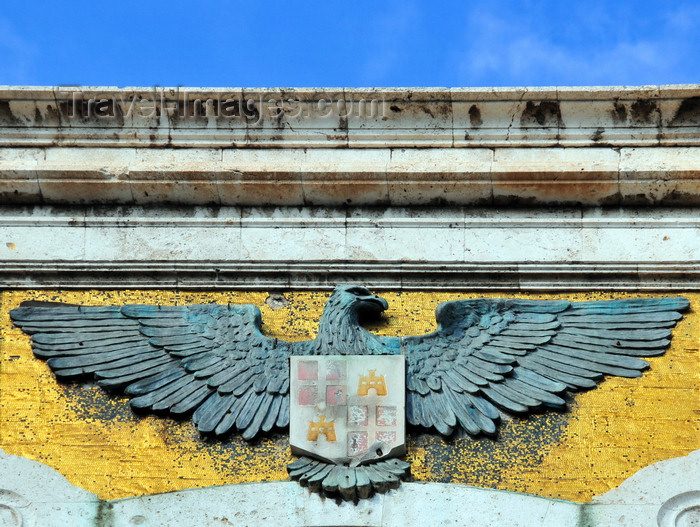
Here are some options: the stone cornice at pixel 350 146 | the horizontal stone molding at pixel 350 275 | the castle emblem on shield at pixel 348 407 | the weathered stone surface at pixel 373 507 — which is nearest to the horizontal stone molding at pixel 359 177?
the stone cornice at pixel 350 146

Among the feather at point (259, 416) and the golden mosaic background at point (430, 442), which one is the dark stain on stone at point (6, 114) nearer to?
the golden mosaic background at point (430, 442)

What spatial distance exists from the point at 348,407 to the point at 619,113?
2742 mm

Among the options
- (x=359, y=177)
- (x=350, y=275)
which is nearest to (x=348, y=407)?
(x=350, y=275)

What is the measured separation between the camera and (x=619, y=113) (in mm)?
10445

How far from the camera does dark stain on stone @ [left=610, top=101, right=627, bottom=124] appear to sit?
10.4 meters

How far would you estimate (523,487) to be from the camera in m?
9.31

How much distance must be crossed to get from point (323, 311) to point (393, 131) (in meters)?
1.36

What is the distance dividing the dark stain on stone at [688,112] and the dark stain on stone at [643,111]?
5.6 inches

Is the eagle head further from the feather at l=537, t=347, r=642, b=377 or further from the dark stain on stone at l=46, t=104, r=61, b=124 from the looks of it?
the dark stain on stone at l=46, t=104, r=61, b=124

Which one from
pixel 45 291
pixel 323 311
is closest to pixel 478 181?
pixel 323 311

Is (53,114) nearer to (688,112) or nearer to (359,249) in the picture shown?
(359,249)

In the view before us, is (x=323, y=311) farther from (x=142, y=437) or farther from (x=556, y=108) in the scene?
(x=556, y=108)

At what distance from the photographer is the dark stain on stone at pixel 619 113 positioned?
1043 cm

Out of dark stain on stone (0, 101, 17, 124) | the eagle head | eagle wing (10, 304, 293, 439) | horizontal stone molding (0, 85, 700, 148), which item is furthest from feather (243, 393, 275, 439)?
dark stain on stone (0, 101, 17, 124)
